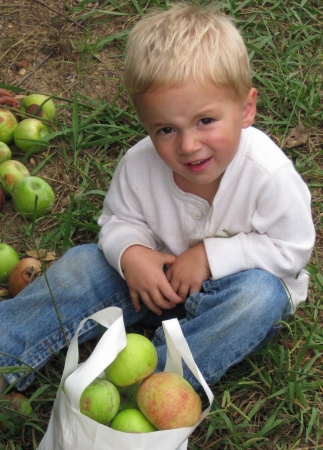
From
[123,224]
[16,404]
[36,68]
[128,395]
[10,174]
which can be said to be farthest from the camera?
[36,68]

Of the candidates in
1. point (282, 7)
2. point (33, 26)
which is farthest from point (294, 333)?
point (33, 26)

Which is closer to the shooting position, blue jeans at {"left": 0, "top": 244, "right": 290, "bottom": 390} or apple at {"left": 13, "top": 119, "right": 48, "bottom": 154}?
blue jeans at {"left": 0, "top": 244, "right": 290, "bottom": 390}

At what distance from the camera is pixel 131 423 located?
71.7 inches

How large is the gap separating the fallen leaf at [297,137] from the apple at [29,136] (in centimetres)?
115

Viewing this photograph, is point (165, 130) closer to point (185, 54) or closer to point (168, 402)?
point (185, 54)

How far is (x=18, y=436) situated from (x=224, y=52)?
4.62ft

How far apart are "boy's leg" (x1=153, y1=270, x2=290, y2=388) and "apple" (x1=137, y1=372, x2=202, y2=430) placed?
44 centimetres

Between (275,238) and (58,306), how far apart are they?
2.66ft

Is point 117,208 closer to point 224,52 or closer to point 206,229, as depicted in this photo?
point 206,229

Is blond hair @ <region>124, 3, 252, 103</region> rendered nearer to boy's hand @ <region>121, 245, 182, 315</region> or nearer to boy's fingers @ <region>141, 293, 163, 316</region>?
boy's hand @ <region>121, 245, 182, 315</region>

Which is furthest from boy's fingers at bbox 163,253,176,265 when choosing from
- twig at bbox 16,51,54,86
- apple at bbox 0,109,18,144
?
twig at bbox 16,51,54,86

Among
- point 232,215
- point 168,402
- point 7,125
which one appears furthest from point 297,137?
point 168,402

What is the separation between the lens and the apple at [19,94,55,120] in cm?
345

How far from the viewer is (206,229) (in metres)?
2.46
